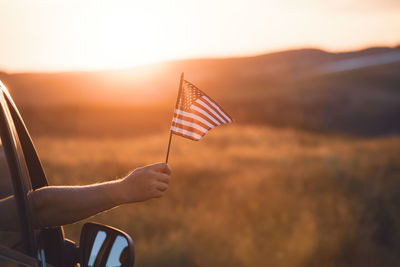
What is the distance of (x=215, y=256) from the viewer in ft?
17.7

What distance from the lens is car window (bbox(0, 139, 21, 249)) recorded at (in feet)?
4.22

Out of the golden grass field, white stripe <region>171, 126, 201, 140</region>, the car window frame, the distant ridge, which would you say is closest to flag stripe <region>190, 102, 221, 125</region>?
white stripe <region>171, 126, 201, 140</region>

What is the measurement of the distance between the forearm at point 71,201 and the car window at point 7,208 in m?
0.23

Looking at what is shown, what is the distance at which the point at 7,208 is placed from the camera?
1348 mm

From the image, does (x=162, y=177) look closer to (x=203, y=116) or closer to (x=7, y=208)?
(x=203, y=116)

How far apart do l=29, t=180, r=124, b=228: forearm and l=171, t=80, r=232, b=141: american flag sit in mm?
582

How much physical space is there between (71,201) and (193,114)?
832 millimetres

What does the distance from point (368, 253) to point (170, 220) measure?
279 centimetres

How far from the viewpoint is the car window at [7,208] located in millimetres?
1286

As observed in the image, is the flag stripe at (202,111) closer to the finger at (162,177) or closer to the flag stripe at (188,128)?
the flag stripe at (188,128)

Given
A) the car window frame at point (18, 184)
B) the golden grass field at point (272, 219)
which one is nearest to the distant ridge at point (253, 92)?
the golden grass field at point (272, 219)

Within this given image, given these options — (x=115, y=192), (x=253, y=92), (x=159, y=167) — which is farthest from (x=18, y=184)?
(x=253, y=92)

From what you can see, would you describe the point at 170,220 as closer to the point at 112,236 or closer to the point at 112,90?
the point at 112,236

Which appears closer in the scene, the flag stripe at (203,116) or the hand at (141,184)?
the hand at (141,184)
